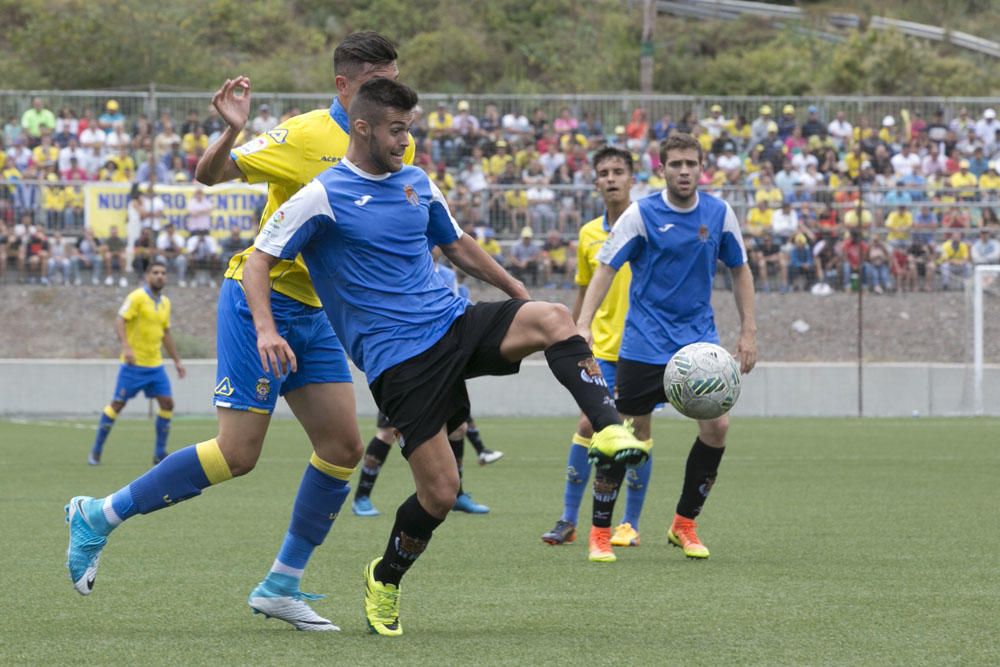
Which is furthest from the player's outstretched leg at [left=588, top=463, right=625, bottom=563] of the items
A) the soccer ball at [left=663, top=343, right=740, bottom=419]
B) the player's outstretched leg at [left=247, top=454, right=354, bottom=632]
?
the player's outstretched leg at [left=247, top=454, right=354, bottom=632]

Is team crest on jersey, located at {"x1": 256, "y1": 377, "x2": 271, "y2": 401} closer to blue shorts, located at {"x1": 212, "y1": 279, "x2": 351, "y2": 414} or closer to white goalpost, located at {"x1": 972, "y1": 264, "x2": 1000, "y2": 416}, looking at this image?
blue shorts, located at {"x1": 212, "y1": 279, "x2": 351, "y2": 414}

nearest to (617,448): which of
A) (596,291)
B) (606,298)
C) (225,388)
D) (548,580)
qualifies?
(225,388)

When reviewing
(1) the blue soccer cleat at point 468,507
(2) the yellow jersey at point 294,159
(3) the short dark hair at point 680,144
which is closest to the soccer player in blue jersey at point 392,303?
(2) the yellow jersey at point 294,159

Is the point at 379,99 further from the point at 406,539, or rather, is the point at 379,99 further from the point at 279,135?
the point at 406,539

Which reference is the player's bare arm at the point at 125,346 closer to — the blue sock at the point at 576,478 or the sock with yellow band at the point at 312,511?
the blue sock at the point at 576,478

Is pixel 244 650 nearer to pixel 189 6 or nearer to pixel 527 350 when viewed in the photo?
pixel 527 350

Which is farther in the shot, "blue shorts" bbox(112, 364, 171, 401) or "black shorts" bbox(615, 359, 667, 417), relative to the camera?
"blue shorts" bbox(112, 364, 171, 401)

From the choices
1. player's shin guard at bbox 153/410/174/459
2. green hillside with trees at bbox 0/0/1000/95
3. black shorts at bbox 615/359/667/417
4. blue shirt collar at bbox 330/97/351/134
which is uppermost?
green hillside with trees at bbox 0/0/1000/95

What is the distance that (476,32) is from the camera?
43625mm

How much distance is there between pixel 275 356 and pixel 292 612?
3.64ft

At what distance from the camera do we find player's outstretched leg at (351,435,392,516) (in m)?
9.98

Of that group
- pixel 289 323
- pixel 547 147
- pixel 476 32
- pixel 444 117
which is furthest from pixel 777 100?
pixel 289 323

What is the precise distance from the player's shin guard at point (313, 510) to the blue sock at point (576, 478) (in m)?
2.86

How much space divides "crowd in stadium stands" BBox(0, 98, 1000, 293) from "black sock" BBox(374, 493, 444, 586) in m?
17.3
